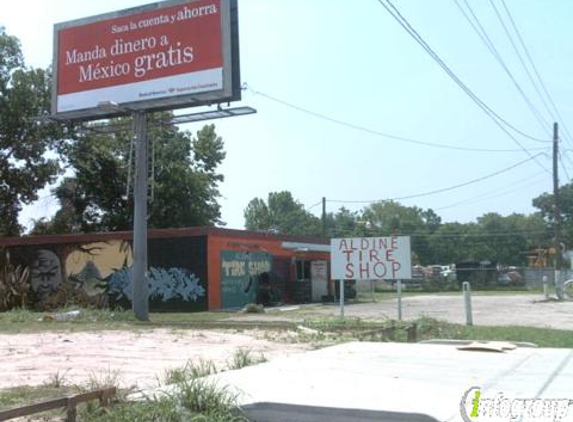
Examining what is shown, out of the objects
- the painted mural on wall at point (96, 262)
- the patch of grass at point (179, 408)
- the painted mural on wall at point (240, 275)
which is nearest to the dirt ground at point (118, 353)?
the patch of grass at point (179, 408)

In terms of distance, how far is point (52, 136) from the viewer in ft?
136

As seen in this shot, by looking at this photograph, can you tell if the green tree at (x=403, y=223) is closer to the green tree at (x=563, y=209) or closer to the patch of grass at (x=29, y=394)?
the green tree at (x=563, y=209)

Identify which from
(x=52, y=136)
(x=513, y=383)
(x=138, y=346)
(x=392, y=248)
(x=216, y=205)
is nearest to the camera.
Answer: (x=513, y=383)

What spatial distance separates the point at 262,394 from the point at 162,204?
38329 millimetres

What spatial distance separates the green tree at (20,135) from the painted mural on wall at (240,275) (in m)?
13.0

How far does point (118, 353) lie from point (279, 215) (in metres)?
109

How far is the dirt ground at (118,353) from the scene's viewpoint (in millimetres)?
10000

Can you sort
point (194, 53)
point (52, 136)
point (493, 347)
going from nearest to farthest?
1. point (493, 347)
2. point (194, 53)
3. point (52, 136)

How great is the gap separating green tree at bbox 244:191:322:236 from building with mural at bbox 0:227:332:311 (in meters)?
82.0

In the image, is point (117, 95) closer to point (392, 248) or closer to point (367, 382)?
point (392, 248)

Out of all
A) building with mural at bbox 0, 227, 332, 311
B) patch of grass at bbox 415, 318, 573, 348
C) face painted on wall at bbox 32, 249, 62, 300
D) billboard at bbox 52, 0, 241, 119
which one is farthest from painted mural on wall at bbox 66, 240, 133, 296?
patch of grass at bbox 415, 318, 573, 348

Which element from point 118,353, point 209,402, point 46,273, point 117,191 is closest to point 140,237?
point 118,353

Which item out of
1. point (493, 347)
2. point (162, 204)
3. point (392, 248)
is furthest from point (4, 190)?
point (493, 347)

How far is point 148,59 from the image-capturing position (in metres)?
25.4
